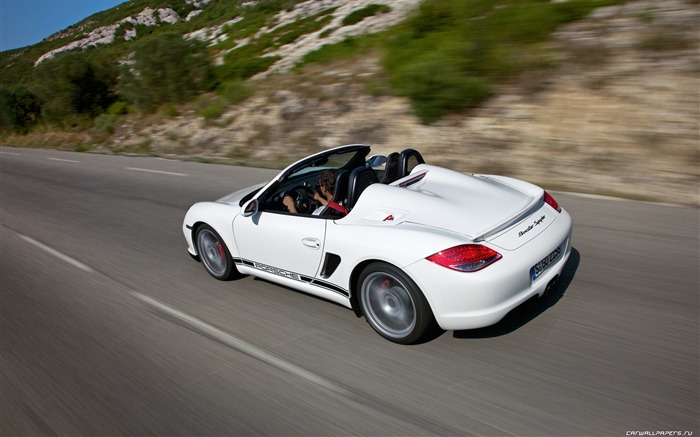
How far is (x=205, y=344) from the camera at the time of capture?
4211 mm

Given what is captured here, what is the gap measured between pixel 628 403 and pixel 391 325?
1.59m

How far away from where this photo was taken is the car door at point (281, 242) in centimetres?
415

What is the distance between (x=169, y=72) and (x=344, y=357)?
20.3m

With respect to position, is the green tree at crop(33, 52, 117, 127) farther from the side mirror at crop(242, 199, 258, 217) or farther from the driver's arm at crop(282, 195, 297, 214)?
the driver's arm at crop(282, 195, 297, 214)

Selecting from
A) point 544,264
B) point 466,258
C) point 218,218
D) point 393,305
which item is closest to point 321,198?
point 218,218

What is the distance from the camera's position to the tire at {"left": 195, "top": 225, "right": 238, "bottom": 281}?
17.1 ft

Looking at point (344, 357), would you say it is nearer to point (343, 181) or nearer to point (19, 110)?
point (343, 181)

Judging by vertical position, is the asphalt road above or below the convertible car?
below

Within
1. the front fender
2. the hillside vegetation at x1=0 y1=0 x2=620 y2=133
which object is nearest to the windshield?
the front fender

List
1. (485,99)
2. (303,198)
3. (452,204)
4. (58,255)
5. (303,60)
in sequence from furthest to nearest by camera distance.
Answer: (303,60)
(485,99)
(58,255)
(303,198)
(452,204)

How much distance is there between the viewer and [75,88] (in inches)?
1076

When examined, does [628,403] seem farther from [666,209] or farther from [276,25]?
[276,25]

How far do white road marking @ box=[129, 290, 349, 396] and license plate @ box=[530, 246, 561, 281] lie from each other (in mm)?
1493

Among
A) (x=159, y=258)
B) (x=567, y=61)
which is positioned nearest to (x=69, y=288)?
(x=159, y=258)
